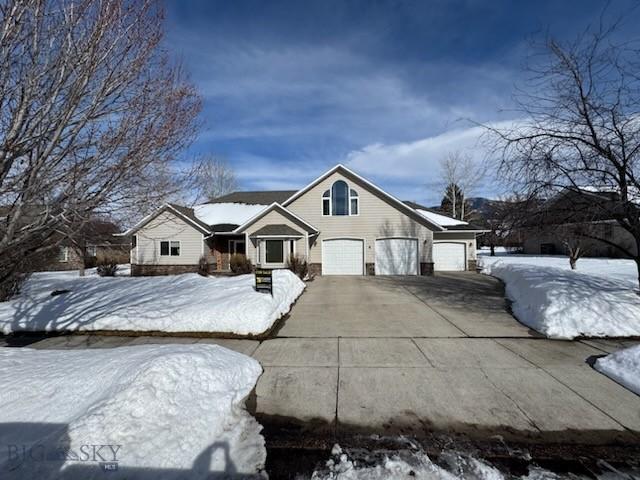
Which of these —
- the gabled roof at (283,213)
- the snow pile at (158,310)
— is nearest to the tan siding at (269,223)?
the gabled roof at (283,213)

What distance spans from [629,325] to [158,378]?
8.84 metres

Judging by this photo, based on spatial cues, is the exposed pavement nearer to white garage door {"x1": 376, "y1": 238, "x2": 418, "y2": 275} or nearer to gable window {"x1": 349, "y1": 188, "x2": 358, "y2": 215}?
white garage door {"x1": 376, "y1": 238, "x2": 418, "y2": 275}

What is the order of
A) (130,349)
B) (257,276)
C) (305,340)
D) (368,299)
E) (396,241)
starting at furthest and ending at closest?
(396,241) < (368,299) < (257,276) < (305,340) < (130,349)

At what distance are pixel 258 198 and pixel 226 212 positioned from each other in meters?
3.82

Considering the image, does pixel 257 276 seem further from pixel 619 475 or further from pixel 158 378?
pixel 619 475

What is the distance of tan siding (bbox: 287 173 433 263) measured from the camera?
1880 centimetres

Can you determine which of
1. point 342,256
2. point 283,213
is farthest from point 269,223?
point 342,256

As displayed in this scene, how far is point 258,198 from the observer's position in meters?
26.4

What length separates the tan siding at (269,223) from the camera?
722 inches

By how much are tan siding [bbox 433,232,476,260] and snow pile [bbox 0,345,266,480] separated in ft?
61.6

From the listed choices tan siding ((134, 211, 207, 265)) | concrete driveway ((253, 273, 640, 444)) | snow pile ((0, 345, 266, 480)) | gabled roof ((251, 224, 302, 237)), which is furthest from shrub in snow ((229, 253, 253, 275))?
snow pile ((0, 345, 266, 480))

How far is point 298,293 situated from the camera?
11305 millimetres

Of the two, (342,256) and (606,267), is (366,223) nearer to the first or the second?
(342,256)

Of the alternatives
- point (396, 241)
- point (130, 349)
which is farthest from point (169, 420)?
point (396, 241)
